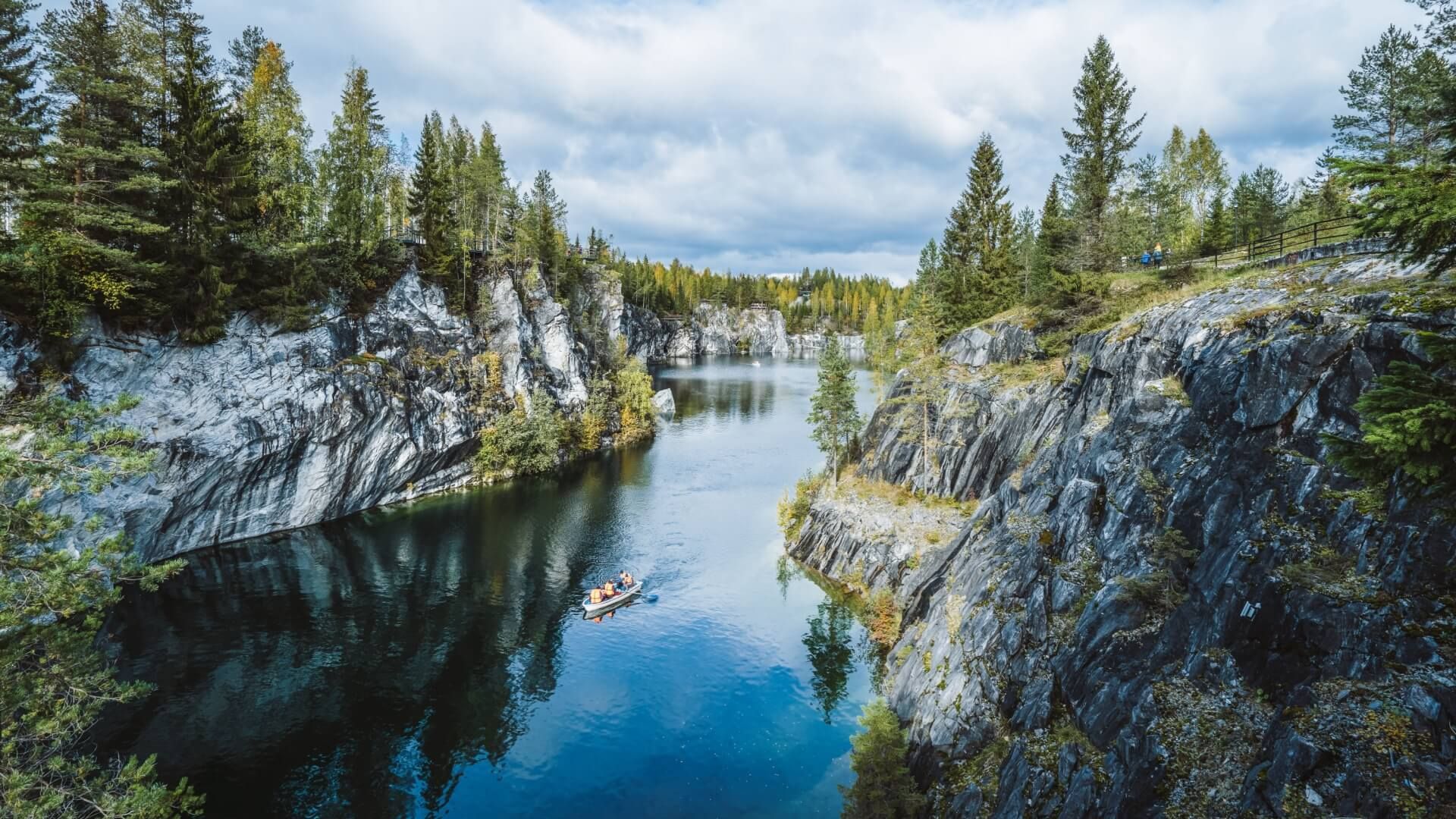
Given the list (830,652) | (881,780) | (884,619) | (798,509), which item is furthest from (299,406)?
(881,780)

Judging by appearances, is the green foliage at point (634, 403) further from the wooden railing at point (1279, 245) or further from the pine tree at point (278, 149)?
the wooden railing at point (1279, 245)

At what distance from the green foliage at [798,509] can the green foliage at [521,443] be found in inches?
959

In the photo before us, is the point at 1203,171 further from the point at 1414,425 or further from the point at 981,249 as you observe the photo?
the point at 1414,425

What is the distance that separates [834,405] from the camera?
47.7 m

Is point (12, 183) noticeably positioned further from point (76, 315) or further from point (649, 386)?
point (649, 386)

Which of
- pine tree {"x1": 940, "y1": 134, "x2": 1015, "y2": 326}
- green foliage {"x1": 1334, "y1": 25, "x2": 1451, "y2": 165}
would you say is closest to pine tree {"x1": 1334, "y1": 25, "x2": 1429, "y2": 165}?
green foliage {"x1": 1334, "y1": 25, "x2": 1451, "y2": 165}

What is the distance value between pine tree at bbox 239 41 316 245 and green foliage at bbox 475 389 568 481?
21.4 m

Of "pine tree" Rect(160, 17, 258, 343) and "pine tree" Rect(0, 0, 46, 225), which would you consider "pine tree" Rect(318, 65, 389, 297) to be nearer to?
"pine tree" Rect(160, 17, 258, 343)

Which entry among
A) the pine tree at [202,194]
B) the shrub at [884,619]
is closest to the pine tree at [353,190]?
the pine tree at [202,194]

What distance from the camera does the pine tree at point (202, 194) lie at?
36688 mm

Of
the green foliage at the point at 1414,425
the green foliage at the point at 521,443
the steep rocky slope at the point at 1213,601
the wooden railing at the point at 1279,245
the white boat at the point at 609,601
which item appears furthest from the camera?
the green foliage at the point at 521,443

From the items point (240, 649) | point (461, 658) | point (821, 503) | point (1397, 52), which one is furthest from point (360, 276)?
point (1397, 52)

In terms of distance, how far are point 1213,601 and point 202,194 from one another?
50.3 meters

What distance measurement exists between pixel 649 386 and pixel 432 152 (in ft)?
111
